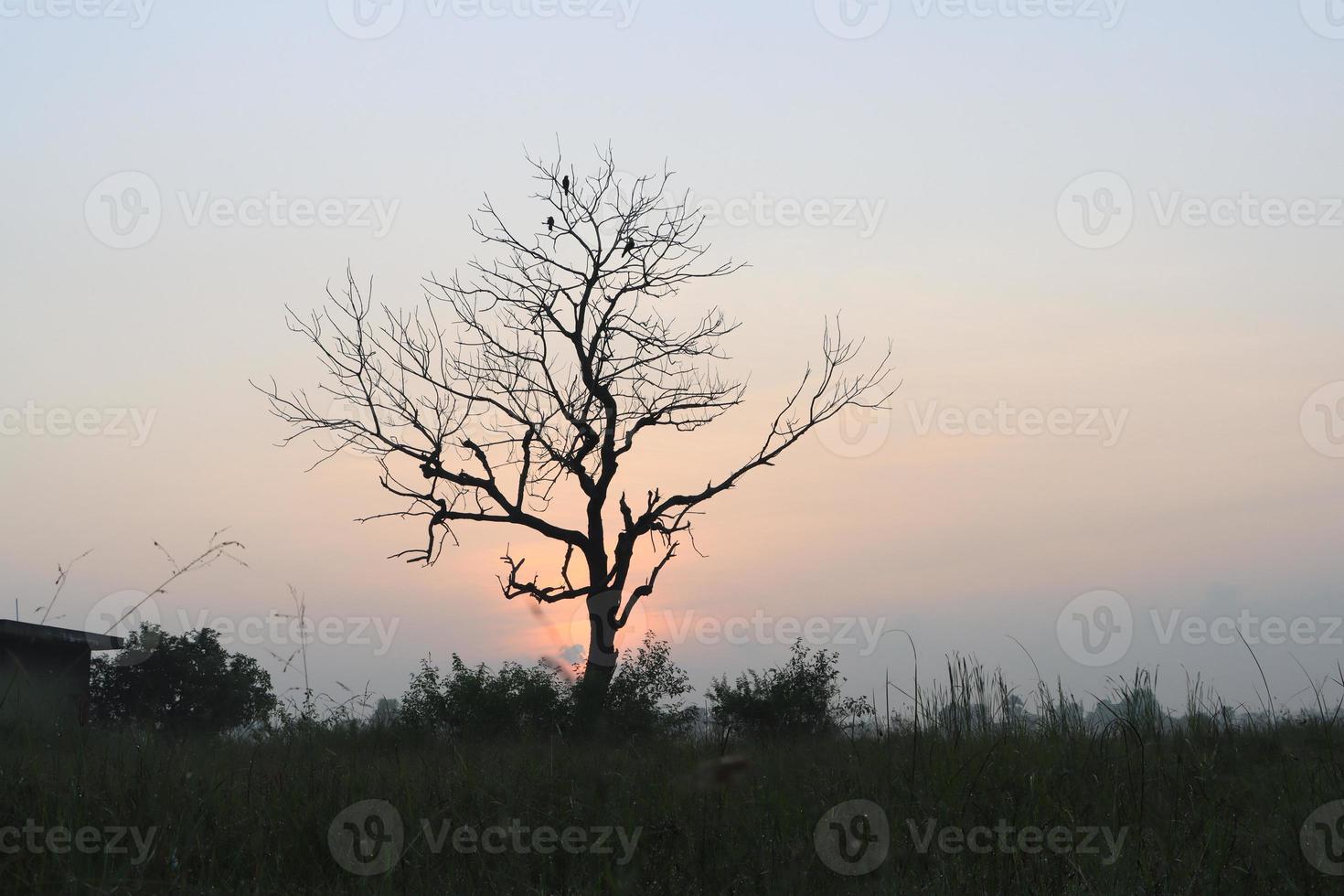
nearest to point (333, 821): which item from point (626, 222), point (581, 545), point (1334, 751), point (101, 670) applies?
point (1334, 751)

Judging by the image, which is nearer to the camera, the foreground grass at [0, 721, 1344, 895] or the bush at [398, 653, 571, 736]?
the foreground grass at [0, 721, 1344, 895]

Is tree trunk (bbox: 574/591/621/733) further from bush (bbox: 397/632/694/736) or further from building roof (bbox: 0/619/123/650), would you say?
building roof (bbox: 0/619/123/650)

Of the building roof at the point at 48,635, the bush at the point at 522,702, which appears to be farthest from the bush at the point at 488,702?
the building roof at the point at 48,635

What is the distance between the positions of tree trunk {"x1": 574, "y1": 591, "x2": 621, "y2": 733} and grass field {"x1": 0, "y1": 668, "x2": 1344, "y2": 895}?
28.1 feet

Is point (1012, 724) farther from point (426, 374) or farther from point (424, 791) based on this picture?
point (426, 374)

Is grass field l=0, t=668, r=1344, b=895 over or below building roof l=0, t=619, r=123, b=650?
below

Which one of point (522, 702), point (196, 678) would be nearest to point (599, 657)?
point (522, 702)

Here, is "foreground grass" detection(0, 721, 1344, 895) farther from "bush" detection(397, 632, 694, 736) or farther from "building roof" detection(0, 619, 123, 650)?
"building roof" detection(0, 619, 123, 650)

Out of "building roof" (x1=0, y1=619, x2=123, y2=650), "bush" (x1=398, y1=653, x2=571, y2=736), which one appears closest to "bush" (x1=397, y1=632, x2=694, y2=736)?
"bush" (x1=398, y1=653, x2=571, y2=736)

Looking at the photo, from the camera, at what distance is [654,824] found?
484 centimetres

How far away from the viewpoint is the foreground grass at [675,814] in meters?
4.08

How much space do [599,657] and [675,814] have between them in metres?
11.4

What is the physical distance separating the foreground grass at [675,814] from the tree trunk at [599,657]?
8.22m

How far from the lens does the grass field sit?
4102mm
